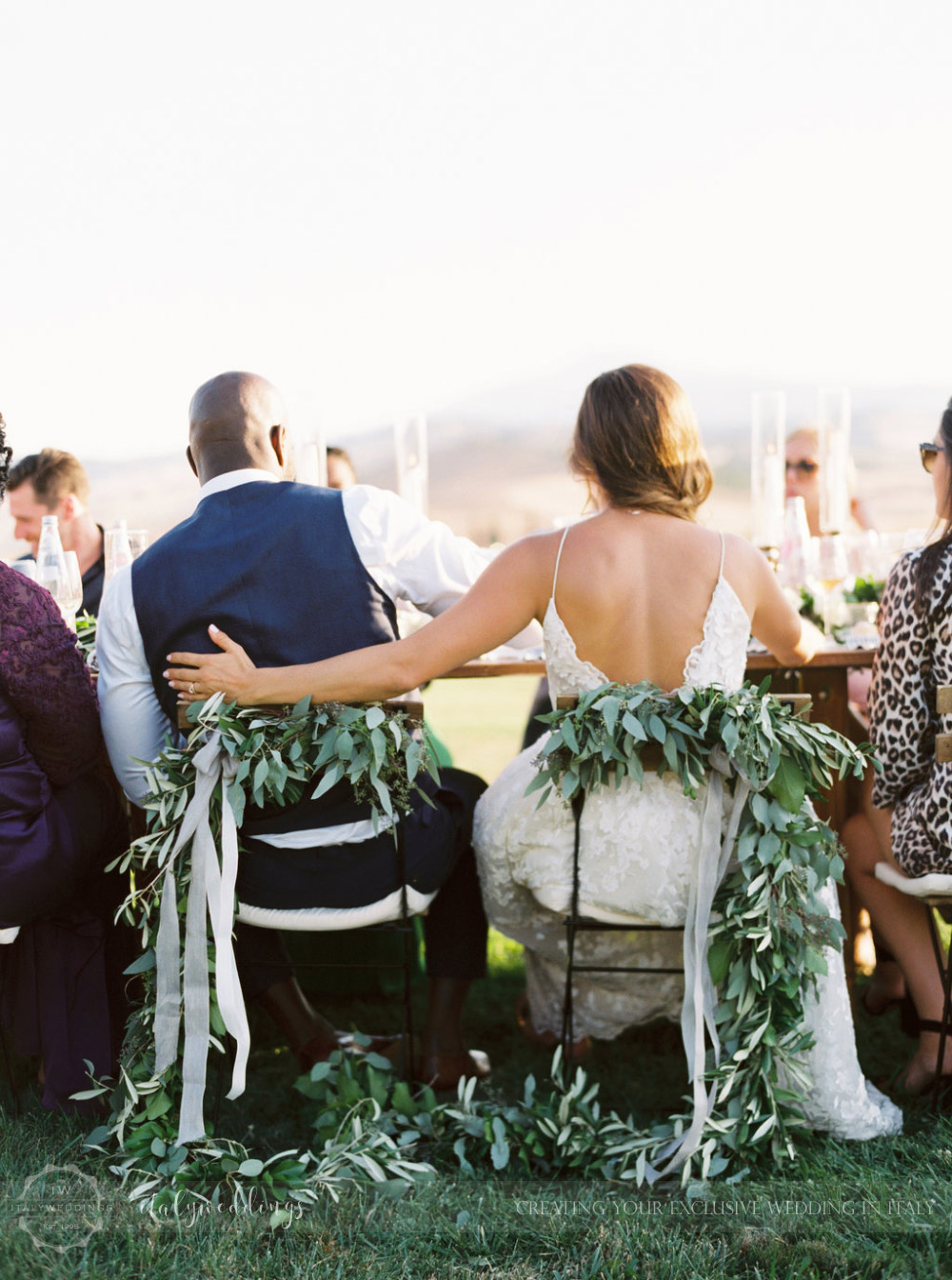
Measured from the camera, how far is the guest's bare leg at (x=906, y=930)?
235 centimetres

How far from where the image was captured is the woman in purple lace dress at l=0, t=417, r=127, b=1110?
2127mm

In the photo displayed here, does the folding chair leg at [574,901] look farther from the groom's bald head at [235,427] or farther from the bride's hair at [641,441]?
the groom's bald head at [235,427]

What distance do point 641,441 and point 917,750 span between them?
2.87 feet

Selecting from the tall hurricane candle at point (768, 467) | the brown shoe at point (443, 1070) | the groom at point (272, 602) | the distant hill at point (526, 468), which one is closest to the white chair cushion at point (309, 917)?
the groom at point (272, 602)

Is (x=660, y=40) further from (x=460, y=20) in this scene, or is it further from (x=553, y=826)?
(x=553, y=826)

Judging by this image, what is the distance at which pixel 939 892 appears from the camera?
87.4 inches

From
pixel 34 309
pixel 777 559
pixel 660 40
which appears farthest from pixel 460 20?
pixel 777 559

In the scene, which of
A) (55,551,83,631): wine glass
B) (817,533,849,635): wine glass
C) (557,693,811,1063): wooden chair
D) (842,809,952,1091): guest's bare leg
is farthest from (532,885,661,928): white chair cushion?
(55,551,83,631): wine glass

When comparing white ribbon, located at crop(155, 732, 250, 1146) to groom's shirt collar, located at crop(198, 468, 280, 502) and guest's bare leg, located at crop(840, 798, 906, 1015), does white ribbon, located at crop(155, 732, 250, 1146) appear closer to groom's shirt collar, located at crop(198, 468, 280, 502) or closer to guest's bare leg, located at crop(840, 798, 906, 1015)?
groom's shirt collar, located at crop(198, 468, 280, 502)

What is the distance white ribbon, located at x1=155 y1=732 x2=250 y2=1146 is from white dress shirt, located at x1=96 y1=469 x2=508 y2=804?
0.44 ft

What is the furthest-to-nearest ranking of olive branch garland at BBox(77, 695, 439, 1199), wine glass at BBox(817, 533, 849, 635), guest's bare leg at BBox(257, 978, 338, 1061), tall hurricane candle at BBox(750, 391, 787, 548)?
tall hurricane candle at BBox(750, 391, 787, 548) < wine glass at BBox(817, 533, 849, 635) < guest's bare leg at BBox(257, 978, 338, 1061) < olive branch garland at BBox(77, 695, 439, 1199)

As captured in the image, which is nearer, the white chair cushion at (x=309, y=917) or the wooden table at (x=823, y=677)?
the white chair cushion at (x=309, y=917)

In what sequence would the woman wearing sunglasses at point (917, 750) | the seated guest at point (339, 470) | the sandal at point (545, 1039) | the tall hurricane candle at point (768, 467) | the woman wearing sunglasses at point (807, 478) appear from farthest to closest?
the seated guest at point (339, 470), the woman wearing sunglasses at point (807, 478), the tall hurricane candle at point (768, 467), the sandal at point (545, 1039), the woman wearing sunglasses at point (917, 750)

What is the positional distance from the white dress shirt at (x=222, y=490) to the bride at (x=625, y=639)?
0.13m
